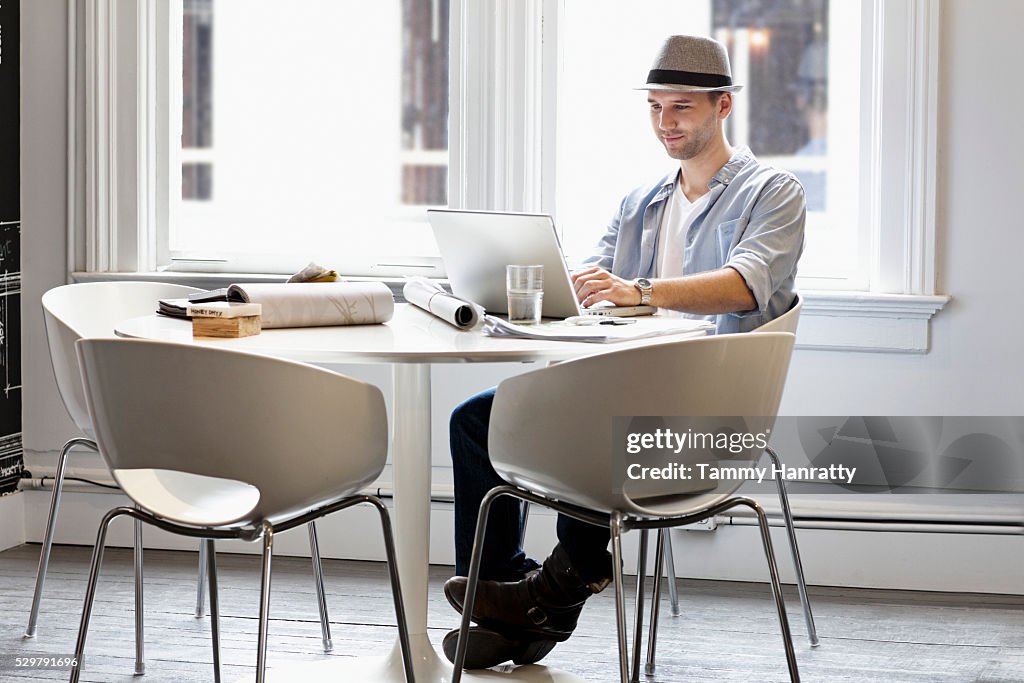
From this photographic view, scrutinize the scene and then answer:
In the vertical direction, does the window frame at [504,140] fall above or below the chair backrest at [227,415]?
above

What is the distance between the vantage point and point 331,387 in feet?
6.20

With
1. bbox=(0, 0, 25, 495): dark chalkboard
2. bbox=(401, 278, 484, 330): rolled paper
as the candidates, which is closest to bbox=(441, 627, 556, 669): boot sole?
bbox=(401, 278, 484, 330): rolled paper

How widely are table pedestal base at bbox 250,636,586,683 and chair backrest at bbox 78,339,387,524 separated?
638 mm

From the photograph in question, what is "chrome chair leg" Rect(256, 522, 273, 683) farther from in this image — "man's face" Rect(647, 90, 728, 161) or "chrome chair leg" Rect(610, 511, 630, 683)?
"man's face" Rect(647, 90, 728, 161)

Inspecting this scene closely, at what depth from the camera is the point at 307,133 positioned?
12.2ft

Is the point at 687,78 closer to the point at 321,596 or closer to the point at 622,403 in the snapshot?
the point at 622,403

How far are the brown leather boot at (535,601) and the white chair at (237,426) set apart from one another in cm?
49

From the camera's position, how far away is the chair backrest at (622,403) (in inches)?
74.5

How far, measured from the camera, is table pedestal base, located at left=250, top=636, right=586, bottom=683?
2.45m

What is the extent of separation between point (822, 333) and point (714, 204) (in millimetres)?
694

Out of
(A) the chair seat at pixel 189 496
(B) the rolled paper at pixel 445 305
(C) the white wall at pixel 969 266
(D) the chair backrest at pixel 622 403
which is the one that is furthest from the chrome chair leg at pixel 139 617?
(C) the white wall at pixel 969 266

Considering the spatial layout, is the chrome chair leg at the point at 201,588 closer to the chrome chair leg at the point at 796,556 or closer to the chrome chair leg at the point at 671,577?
the chrome chair leg at the point at 671,577

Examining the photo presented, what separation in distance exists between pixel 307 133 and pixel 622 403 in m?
2.11

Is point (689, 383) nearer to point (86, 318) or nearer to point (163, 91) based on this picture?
point (86, 318)
